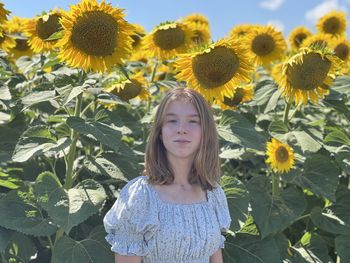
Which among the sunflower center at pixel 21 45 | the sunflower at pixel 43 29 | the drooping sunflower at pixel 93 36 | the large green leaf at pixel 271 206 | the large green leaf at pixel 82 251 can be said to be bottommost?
the large green leaf at pixel 82 251

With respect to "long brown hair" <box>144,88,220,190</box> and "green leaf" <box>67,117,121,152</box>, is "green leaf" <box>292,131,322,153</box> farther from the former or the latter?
"green leaf" <box>67,117,121,152</box>

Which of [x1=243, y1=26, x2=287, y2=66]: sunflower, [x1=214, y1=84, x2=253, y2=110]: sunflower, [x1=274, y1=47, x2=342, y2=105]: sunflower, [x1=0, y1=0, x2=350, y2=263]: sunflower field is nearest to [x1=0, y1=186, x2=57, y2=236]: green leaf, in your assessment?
[x1=0, y1=0, x2=350, y2=263]: sunflower field

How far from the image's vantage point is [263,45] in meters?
3.61

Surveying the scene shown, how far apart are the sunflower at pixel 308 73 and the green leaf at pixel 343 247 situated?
2.13 feet

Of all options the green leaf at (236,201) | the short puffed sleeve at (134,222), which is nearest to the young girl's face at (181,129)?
the short puffed sleeve at (134,222)

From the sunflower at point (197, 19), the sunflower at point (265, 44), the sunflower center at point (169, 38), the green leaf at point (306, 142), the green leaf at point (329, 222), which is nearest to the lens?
the green leaf at point (306, 142)

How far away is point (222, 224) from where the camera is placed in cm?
208

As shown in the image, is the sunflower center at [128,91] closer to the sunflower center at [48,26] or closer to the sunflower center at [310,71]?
the sunflower center at [48,26]

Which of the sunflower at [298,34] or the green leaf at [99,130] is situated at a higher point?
the sunflower at [298,34]

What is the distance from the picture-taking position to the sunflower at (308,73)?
8.96ft

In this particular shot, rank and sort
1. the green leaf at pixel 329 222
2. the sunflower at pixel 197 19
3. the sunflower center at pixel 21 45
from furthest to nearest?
1. the sunflower at pixel 197 19
2. the sunflower center at pixel 21 45
3. the green leaf at pixel 329 222

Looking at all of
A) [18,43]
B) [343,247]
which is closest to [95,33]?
[343,247]

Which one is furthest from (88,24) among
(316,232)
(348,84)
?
(316,232)

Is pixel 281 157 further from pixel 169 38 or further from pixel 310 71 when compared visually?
pixel 169 38
